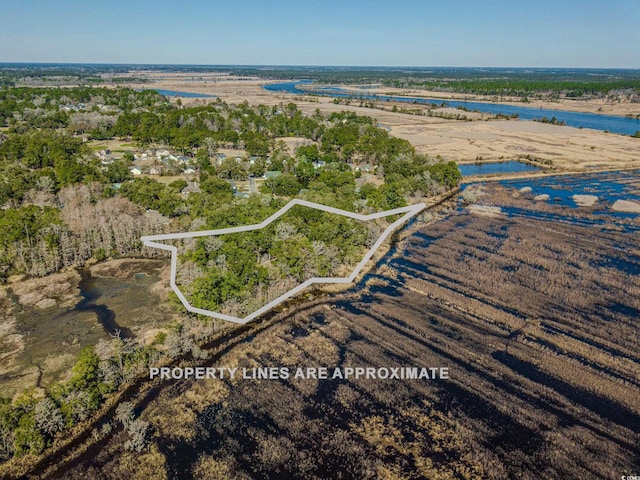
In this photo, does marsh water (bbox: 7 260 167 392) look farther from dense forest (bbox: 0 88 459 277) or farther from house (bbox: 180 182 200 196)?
house (bbox: 180 182 200 196)

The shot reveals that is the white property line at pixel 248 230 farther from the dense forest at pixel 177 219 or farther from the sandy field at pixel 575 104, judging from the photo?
the sandy field at pixel 575 104

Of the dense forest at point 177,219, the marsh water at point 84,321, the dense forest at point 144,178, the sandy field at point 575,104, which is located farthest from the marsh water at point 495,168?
the sandy field at point 575,104

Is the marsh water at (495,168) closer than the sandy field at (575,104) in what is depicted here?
Yes

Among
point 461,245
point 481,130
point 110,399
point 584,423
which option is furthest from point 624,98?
point 110,399

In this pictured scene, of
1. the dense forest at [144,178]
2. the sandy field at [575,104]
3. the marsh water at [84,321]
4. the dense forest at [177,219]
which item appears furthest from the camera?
the sandy field at [575,104]

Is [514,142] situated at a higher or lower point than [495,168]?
higher

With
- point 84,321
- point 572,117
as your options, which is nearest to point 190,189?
point 84,321

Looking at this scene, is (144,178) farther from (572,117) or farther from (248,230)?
(572,117)

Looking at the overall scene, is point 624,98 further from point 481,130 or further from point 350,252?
point 350,252

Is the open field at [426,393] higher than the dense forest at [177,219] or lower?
lower
